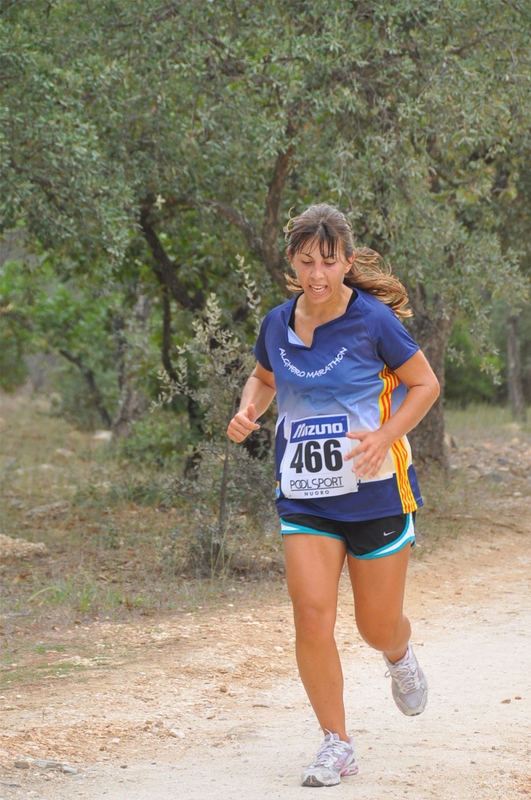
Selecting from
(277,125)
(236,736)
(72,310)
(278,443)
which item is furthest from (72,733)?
(72,310)

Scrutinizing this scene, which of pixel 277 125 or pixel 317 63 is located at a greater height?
pixel 317 63

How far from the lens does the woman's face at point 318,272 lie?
347 centimetres

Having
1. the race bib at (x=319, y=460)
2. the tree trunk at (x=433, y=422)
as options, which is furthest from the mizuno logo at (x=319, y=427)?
the tree trunk at (x=433, y=422)

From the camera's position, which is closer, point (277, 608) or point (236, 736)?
point (236, 736)

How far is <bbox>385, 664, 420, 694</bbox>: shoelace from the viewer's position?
3871 millimetres

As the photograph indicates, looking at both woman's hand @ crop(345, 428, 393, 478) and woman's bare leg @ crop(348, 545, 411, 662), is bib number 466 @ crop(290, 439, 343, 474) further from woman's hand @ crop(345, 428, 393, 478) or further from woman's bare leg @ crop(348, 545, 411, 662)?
woman's bare leg @ crop(348, 545, 411, 662)

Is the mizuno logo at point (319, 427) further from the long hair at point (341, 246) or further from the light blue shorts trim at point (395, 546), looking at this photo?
the long hair at point (341, 246)

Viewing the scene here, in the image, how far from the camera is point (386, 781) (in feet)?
11.4

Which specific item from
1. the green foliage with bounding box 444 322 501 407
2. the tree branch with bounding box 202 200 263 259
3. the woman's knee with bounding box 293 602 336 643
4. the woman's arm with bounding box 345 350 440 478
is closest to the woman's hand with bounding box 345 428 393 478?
the woman's arm with bounding box 345 350 440 478

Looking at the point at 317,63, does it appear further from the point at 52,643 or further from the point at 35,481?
the point at 35,481

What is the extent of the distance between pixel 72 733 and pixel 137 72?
5.48 m

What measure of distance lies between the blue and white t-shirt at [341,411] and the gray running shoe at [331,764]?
0.77 meters

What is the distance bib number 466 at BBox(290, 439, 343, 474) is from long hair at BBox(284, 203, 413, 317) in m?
0.62

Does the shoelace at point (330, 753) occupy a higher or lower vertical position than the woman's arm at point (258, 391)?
lower
